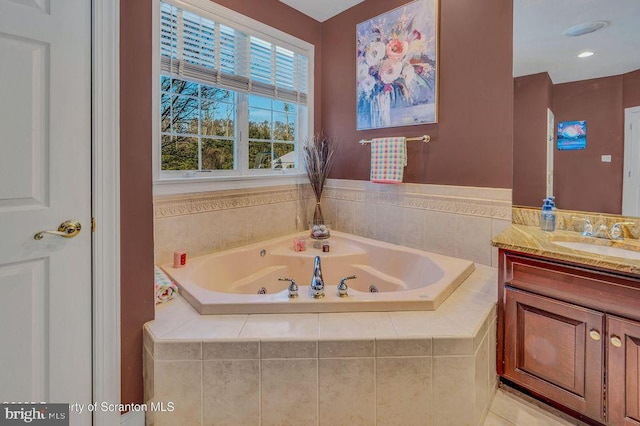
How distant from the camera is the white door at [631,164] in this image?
1704 mm

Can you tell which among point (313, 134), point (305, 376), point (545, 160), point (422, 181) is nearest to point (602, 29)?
point (545, 160)

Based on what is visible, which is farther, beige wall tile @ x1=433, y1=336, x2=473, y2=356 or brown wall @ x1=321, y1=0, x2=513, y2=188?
brown wall @ x1=321, y1=0, x2=513, y2=188

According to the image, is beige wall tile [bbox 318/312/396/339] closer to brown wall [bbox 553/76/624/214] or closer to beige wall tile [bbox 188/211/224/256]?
beige wall tile [bbox 188/211/224/256]

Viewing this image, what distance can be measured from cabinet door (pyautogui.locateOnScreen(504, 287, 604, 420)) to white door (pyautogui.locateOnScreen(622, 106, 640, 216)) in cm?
75

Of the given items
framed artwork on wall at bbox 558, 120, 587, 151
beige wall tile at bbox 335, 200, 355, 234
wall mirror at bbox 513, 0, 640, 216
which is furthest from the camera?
beige wall tile at bbox 335, 200, 355, 234

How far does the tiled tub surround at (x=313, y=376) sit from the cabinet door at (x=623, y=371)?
56cm

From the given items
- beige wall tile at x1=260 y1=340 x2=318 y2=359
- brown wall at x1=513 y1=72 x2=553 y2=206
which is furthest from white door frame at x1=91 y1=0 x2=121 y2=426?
brown wall at x1=513 y1=72 x2=553 y2=206

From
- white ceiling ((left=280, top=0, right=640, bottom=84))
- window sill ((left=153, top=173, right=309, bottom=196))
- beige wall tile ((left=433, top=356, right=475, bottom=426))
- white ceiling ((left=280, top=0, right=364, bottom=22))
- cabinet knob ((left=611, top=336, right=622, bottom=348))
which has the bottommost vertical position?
beige wall tile ((left=433, top=356, right=475, bottom=426))

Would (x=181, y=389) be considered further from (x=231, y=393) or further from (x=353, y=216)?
(x=353, y=216)

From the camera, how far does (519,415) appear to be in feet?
5.26

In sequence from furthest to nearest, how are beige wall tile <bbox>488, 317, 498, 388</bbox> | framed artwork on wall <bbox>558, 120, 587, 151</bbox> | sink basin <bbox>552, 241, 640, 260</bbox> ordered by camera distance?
framed artwork on wall <bbox>558, 120, 587, 151</bbox>, beige wall tile <bbox>488, 317, 498, 388</bbox>, sink basin <bbox>552, 241, 640, 260</bbox>

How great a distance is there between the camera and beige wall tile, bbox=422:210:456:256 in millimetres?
2352

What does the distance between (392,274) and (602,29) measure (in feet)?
6.27

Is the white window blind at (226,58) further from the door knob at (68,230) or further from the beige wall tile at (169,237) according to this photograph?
the door knob at (68,230)
